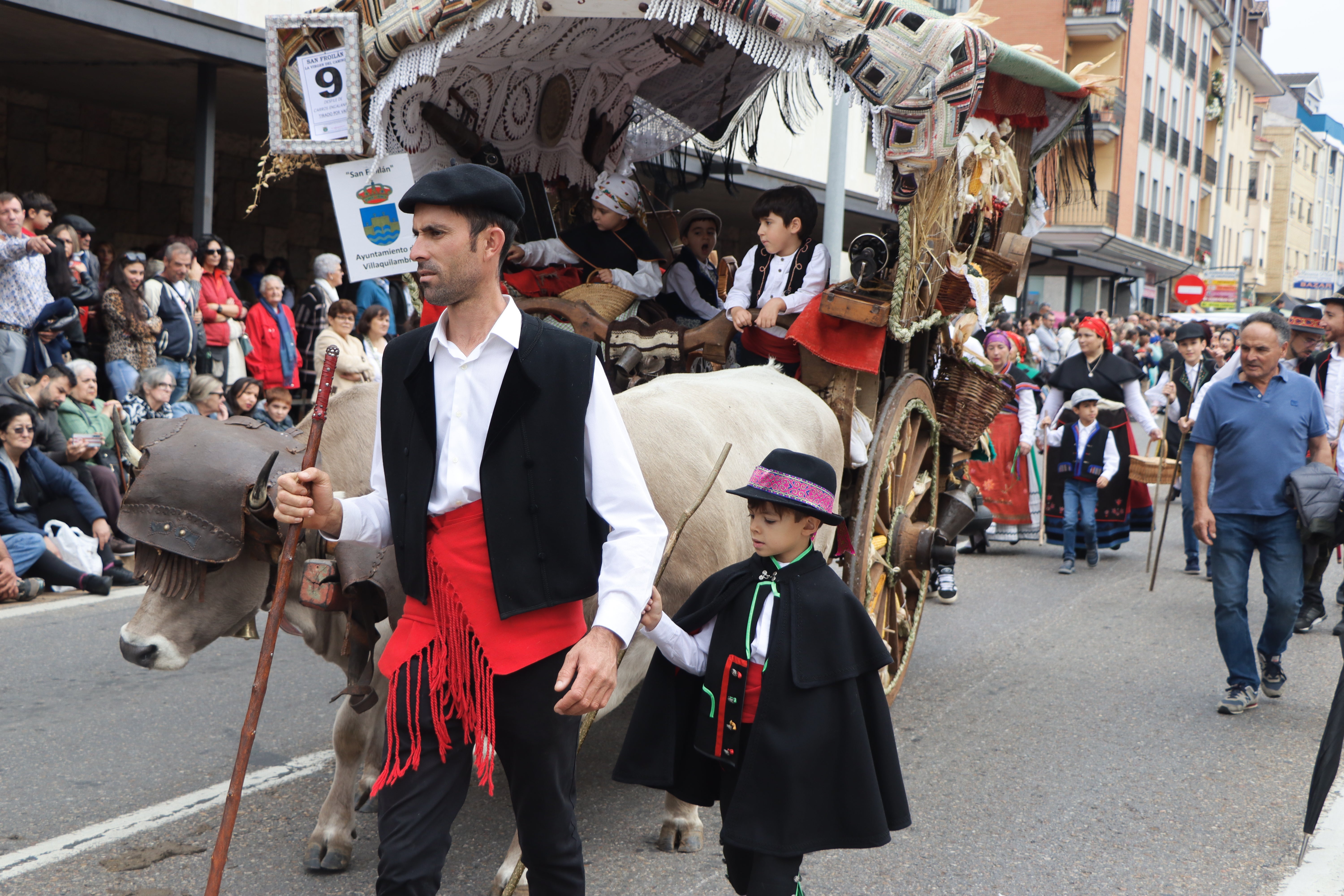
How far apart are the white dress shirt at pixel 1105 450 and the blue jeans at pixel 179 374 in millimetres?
7209

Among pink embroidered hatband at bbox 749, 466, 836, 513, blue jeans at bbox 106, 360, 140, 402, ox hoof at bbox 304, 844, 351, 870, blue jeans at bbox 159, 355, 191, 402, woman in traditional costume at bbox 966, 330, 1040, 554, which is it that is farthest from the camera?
woman in traditional costume at bbox 966, 330, 1040, 554

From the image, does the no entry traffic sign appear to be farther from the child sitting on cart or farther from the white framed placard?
the white framed placard

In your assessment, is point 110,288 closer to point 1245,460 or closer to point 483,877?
point 483,877

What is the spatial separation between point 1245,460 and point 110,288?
7893 mm

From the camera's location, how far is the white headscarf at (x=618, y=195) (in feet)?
20.2

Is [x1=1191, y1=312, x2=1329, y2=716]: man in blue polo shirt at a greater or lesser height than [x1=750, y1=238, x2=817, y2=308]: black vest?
lesser

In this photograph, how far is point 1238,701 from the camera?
19.2ft

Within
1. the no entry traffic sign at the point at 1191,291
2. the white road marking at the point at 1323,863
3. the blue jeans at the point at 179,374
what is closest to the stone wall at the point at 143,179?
the blue jeans at the point at 179,374

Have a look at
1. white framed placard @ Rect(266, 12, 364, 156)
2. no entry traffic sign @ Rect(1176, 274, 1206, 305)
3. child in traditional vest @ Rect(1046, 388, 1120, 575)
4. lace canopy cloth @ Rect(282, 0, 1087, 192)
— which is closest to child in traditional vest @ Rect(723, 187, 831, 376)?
lace canopy cloth @ Rect(282, 0, 1087, 192)

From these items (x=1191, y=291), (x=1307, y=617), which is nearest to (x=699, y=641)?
(x=1307, y=617)

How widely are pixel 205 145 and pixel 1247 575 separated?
886 cm

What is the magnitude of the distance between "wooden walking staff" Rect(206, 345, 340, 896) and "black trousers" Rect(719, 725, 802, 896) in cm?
116

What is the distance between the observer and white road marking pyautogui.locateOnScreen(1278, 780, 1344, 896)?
3879 mm

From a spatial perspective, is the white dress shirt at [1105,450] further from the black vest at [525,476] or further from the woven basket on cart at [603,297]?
the black vest at [525,476]
